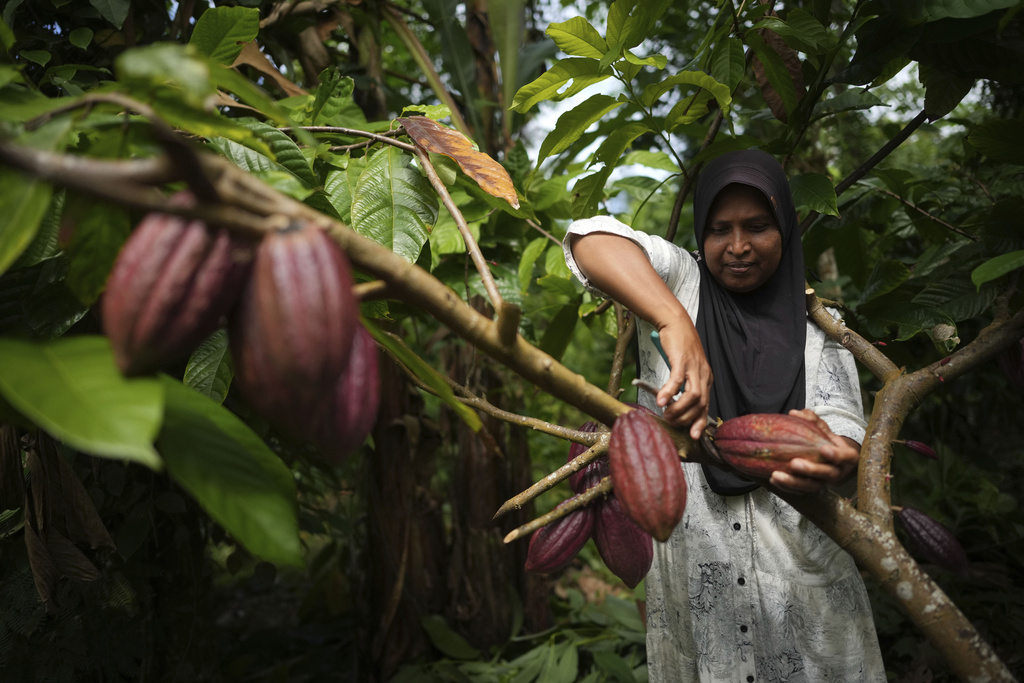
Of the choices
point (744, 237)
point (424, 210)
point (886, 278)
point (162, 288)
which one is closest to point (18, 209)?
point (162, 288)

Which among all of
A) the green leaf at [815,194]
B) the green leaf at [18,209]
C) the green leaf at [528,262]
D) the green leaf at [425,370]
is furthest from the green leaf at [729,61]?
the green leaf at [18,209]

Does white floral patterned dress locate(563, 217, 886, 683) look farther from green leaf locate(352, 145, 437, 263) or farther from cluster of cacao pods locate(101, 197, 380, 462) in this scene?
cluster of cacao pods locate(101, 197, 380, 462)

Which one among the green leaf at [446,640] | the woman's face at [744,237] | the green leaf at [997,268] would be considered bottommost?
the green leaf at [446,640]

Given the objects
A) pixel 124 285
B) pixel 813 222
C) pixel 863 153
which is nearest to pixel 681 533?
pixel 813 222

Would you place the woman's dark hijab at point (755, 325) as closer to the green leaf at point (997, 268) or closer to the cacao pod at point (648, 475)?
the green leaf at point (997, 268)

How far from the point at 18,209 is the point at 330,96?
89cm

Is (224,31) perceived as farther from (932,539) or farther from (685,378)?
(932,539)

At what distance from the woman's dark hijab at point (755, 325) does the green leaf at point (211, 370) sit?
872 millimetres

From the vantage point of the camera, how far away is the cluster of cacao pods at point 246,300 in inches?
15.9

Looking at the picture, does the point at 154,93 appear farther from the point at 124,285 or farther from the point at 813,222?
the point at 813,222

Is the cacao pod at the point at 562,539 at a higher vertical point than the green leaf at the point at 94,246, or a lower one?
lower

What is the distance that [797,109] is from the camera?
4.50ft

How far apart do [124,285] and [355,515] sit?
2311mm

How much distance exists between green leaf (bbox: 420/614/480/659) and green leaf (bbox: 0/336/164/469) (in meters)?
2.00
